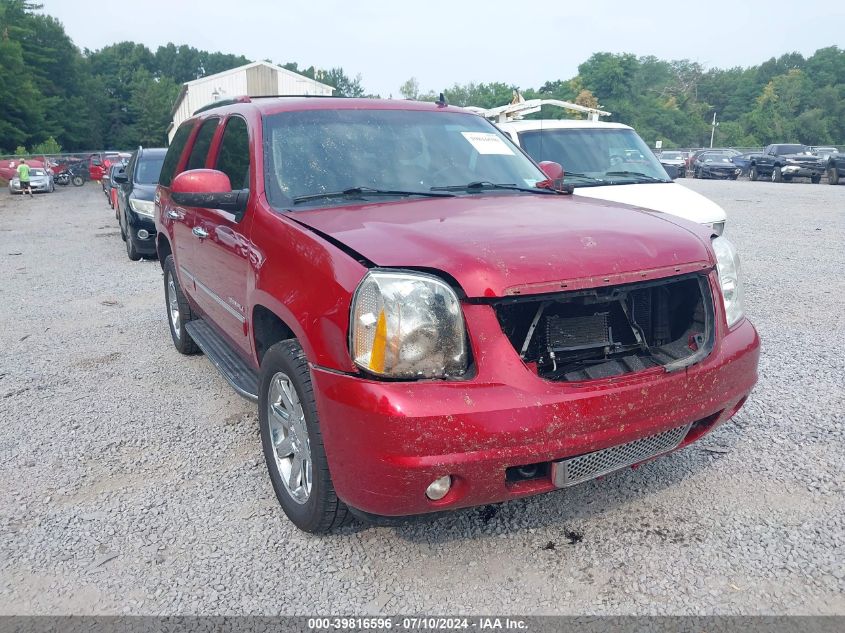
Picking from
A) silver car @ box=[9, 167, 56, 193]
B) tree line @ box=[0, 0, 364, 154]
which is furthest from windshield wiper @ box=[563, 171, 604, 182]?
tree line @ box=[0, 0, 364, 154]

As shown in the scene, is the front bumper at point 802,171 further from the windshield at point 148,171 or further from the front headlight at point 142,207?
the front headlight at point 142,207

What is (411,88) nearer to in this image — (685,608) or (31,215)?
(31,215)

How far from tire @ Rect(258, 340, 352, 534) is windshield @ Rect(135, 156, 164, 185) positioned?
8.85m

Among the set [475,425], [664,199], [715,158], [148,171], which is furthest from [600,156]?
[715,158]

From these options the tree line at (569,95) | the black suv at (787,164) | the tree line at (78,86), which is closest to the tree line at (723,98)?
the tree line at (569,95)

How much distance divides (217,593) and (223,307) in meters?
1.77

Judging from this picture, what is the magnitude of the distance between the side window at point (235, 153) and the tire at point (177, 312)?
1.43 m

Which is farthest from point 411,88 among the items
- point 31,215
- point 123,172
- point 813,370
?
point 813,370

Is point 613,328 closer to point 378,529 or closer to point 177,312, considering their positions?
point 378,529

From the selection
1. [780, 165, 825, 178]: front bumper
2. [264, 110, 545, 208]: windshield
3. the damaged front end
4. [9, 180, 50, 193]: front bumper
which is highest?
[264, 110, 545, 208]: windshield

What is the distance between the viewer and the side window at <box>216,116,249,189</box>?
3750 mm

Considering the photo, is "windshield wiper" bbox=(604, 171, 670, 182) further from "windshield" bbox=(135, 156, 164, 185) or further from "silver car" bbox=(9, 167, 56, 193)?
"silver car" bbox=(9, 167, 56, 193)

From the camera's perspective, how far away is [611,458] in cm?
263

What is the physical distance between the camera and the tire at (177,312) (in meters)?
5.30
